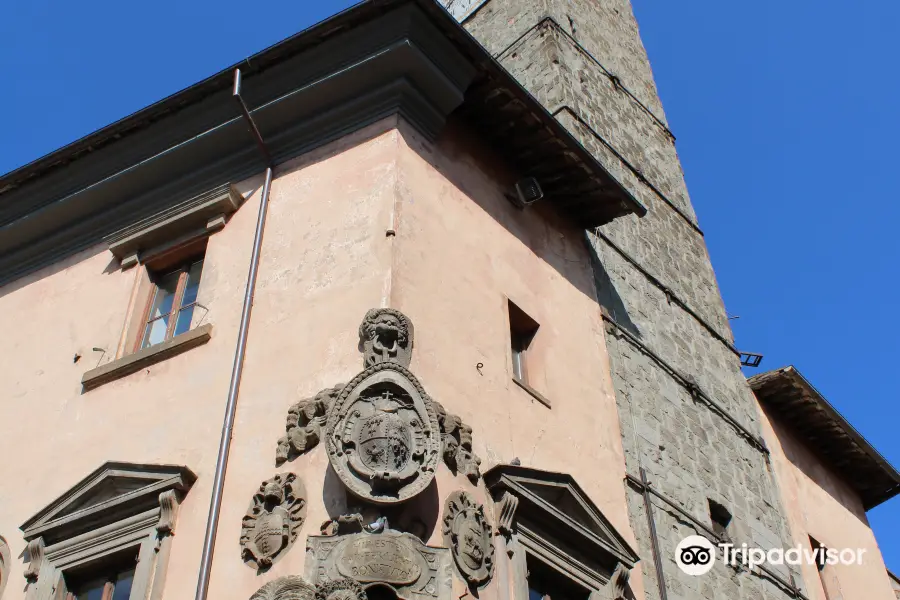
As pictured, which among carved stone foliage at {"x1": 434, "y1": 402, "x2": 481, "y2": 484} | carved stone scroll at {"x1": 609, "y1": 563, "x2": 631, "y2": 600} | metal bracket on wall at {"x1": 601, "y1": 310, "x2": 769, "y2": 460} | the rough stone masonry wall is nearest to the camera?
carved stone foliage at {"x1": 434, "y1": 402, "x2": 481, "y2": 484}

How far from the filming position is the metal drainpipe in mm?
8281

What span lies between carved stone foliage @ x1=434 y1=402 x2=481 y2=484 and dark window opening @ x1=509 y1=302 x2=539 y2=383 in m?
2.05

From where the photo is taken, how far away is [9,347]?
12000mm

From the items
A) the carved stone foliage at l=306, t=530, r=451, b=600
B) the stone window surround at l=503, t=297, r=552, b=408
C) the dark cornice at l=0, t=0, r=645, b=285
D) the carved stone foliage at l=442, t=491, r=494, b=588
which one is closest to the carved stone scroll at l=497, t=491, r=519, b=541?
the carved stone foliage at l=442, t=491, r=494, b=588

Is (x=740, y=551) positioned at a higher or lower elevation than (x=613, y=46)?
lower

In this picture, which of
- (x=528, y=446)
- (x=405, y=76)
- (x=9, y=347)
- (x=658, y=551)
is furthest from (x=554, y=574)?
(x=9, y=347)

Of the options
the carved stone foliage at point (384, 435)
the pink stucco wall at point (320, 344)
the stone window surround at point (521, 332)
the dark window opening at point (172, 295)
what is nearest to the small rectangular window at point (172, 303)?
the dark window opening at point (172, 295)

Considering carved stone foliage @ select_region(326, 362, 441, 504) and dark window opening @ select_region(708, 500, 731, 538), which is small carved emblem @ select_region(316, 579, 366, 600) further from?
dark window opening @ select_region(708, 500, 731, 538)

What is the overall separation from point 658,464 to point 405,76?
5.28 meters

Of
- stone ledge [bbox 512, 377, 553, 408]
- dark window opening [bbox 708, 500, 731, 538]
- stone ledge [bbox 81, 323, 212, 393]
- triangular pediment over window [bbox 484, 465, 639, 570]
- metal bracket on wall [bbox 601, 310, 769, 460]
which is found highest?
metal bracket on wall [bbox 601, 310, 769, 460]

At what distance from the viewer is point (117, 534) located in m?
9.05

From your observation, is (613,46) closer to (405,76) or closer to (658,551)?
(405,76)

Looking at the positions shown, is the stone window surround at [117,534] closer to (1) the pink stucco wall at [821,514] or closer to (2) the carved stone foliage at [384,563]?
(2) the carved stone foliage at [384,563]

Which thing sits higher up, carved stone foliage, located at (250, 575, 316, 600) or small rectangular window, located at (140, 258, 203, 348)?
small rectangular window, located at (140, 258, 203, 348)
